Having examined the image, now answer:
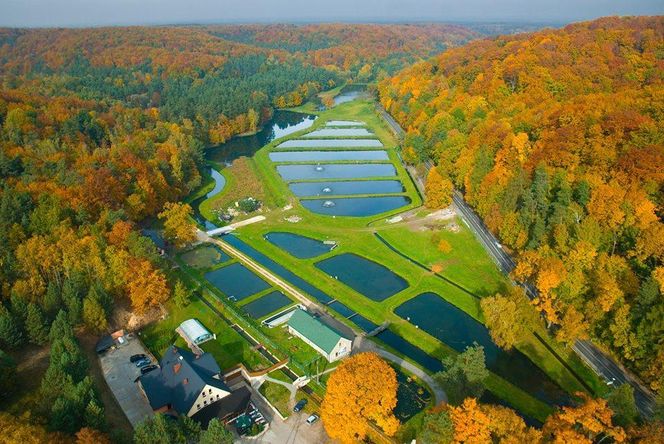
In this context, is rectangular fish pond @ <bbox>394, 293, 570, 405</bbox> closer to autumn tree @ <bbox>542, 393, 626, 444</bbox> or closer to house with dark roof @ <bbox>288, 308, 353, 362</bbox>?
house with dark roof @ <bbox>288, 308, 353, 362</bbox>

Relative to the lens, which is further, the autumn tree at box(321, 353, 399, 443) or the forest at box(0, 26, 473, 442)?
the forest at box(0, 26, 473, 442)

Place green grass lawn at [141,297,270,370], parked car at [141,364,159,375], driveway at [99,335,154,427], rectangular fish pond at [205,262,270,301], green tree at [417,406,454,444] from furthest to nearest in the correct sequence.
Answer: rectangular fish pond at [205,262,270,301] → green grass lawn at [141,297,270,370] → parked car at [141,364,159,375] → driveway at [99,335,154,427] → green tree at [417,406,454,444]

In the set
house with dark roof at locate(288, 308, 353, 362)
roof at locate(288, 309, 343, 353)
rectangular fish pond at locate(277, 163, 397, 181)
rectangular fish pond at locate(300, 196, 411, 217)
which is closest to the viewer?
house with dark roof at locate(288, 308, 353, 362)

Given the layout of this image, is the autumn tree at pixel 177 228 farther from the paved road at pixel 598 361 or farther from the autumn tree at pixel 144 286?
the paved road at pixel 598 361

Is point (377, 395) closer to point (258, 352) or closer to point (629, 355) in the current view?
point (258, 352)

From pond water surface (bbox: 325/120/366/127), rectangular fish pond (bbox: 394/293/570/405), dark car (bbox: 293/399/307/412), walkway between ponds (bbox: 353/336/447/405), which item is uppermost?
dark car (bbox: 293/399/307/412)

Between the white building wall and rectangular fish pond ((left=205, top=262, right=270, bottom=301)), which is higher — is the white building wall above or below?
above

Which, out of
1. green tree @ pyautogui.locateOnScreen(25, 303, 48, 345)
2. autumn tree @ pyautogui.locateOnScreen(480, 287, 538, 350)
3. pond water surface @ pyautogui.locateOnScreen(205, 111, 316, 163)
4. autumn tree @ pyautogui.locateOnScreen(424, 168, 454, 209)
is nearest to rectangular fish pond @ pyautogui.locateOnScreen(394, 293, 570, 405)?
autumn tree @ pyautogui.locateOnScreen(480, 287, 538, 350)

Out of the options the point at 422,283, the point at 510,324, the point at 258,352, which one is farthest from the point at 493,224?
the point at 258,352
